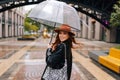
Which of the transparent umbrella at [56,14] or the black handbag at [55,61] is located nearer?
the black handbag at [55,61]

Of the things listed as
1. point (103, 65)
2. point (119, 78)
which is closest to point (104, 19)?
point (103, 65)

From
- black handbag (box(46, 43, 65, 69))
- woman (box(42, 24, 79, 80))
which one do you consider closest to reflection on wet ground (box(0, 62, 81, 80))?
woman (box(42, 24, 79, 80))

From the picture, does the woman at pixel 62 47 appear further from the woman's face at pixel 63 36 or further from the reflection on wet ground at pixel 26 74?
the reflection on wet ground at pixel 26 74

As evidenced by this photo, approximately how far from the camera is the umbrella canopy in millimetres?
4910

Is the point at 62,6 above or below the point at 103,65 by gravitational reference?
above

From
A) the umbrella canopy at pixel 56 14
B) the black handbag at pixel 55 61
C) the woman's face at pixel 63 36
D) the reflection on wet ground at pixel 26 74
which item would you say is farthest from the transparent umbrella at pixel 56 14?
the reflection on wet ground at pixel 26 74

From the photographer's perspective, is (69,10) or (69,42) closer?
(69,42)

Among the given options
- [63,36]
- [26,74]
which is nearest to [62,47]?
[63,36]

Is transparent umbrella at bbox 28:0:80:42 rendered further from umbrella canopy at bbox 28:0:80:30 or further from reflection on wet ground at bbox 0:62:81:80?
reflection on wet ground at bbox 0:62:81:80

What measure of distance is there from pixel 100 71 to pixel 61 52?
801 centimetres

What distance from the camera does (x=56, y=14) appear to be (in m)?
4.95

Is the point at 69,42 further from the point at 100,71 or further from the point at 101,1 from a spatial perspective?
the point at 101,1

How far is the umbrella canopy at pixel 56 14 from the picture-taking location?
4910 mm

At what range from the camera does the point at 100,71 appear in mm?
12078
